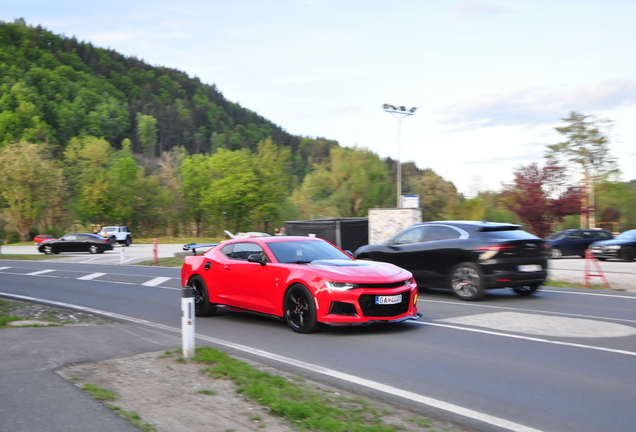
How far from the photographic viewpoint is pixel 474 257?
12195 mm

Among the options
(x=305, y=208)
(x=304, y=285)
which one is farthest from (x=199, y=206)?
(x=304, y=285)

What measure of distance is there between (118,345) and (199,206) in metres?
80.9

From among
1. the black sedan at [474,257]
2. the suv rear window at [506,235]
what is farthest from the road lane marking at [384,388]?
the suv rear window at [506,235]

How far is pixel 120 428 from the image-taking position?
440cm

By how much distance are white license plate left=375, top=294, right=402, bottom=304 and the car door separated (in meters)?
1.46

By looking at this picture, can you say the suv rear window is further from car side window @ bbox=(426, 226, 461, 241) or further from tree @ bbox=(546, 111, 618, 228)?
tree @ bbox=(546, 111, 618, 228)

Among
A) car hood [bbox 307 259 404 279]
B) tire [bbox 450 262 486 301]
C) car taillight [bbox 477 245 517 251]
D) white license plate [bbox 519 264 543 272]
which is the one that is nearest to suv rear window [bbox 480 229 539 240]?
car taillight [bbox 477 245 517 251]

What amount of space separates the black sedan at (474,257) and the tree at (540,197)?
24090 mm

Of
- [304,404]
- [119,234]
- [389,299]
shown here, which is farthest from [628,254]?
[119,234]

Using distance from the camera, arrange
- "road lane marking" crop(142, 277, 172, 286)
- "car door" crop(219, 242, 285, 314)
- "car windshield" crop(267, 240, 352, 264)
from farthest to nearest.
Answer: "road lane marking" crop(142, 277, 172, 286), "car windshield" crop(267, 240, 352, 264), "car door" crop(219, 242, 285, 314)

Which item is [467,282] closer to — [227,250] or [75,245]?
[227,250]

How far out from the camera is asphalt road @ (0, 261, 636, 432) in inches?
198

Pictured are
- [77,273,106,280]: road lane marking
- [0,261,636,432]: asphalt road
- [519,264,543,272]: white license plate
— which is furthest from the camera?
[77,273,106,280]: road lane marking

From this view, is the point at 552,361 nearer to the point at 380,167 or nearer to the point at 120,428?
the point at 120,428
